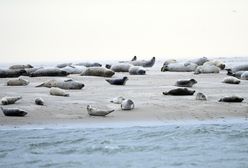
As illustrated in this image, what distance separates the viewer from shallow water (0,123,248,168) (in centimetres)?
511

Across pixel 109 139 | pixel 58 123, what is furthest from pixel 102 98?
pixel 109 139

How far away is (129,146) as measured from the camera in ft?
19.2

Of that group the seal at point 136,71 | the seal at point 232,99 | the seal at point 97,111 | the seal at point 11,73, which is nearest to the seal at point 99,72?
the seal at point 136,71

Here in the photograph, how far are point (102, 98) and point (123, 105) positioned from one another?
1332 millimetres

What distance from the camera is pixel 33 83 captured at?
12.1 meters

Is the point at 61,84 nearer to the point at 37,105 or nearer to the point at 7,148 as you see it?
the point at 37,105

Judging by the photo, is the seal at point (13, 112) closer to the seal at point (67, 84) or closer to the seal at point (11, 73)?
the seal at point (67, 84)

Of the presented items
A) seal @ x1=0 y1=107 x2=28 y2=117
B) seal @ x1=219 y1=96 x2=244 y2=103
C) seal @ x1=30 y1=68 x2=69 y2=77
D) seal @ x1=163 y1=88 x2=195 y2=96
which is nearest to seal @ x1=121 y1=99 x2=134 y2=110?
seal @ x1=0 y1=107 x2=28 y2=117

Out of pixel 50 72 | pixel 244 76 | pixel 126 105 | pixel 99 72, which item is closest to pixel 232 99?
pixel 126 105

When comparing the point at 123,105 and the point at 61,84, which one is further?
the point at 61,84

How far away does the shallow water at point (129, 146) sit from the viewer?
16.8ft

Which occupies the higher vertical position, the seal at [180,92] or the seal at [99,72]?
the seal at [99,72]

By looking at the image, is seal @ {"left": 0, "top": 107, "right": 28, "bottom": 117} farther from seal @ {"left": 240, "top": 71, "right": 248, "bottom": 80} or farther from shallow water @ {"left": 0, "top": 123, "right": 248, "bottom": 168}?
seal @ {"left": 240, "top": 71, "right": 248, "bottom": 80}

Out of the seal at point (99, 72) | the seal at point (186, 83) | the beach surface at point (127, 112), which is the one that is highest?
the seal at point (99, 72)
